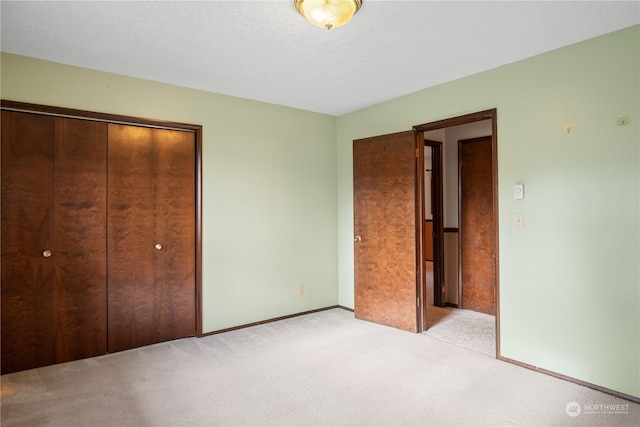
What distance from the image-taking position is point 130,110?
10.5ft

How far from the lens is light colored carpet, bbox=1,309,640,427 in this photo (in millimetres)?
2150

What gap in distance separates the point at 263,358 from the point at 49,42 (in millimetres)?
2774

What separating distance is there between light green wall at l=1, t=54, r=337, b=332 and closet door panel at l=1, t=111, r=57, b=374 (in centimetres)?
31

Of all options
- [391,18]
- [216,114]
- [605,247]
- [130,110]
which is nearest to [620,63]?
[605,247]

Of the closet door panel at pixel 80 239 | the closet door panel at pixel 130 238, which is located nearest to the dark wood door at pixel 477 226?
the closet door panel at pixel 130 238

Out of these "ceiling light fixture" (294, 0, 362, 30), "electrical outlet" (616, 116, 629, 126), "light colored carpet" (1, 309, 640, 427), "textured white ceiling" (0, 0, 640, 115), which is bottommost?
"light colored carpet" (1, 309, 640, 427)

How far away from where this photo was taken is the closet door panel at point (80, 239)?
2.93 meters

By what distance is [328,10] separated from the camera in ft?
6.66

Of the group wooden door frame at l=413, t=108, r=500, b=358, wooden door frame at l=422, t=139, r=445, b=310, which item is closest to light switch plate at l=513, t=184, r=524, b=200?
wooden door frame at l=413, t=108, r=500, b=358

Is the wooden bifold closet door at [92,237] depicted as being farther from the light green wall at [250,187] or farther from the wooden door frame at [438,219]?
the wooden door frame at [438,219]

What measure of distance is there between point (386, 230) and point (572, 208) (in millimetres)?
1672

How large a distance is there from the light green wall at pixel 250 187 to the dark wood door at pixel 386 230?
52 cm

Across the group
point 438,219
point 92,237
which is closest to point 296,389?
point 92,237

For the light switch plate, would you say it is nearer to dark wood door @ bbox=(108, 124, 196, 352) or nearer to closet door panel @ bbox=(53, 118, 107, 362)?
dark wood door @ bbox=(108, 124, 196, 352)
